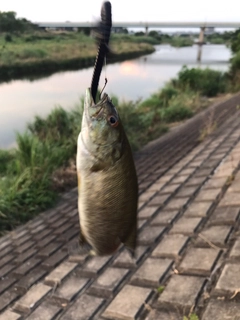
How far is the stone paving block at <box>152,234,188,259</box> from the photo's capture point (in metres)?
2.93

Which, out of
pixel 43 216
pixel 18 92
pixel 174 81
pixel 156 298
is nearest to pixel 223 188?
pixel 156 298

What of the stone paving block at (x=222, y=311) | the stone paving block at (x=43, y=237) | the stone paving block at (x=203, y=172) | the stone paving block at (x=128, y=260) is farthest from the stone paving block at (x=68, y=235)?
the stone paving block at (x=222, y=311)

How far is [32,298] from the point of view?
9.46ft

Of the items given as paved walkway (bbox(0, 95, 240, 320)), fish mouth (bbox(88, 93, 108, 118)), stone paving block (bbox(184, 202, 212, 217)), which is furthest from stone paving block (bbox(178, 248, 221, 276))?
fish mouth (bbox(88, 93, 108, 118))

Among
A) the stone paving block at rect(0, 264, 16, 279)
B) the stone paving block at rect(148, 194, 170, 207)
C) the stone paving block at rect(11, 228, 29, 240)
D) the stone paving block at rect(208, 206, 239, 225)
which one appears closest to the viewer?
the stone paving block at rect(208, 206, 239, 225)

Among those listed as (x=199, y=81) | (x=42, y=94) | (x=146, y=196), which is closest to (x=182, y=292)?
→ (x=146, y=196)

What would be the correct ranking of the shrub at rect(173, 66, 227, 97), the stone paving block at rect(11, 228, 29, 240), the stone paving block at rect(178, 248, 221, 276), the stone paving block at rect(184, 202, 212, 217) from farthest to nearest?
the shrub at rect(173, 66, 227, 97)
the stone paving block at rect(11, 228, 29, 240)
the stone paving block at rect(184, 202, 212, 217)
the stone paving block at rect(178, 248, 221, 276)

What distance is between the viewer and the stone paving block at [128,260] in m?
2.94

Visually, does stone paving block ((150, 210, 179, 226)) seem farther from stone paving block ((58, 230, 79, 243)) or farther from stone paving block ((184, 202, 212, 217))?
stone paving block ((58, 230, 79, 243))

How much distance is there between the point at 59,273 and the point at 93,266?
0.31 metres

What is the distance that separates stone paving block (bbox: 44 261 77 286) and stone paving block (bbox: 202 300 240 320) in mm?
1268

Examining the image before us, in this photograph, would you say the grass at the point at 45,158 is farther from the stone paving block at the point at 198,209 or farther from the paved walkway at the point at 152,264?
the stone paving block at the point at 198,209

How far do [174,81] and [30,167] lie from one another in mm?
11222

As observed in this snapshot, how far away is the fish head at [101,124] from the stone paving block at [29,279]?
8.85ft
